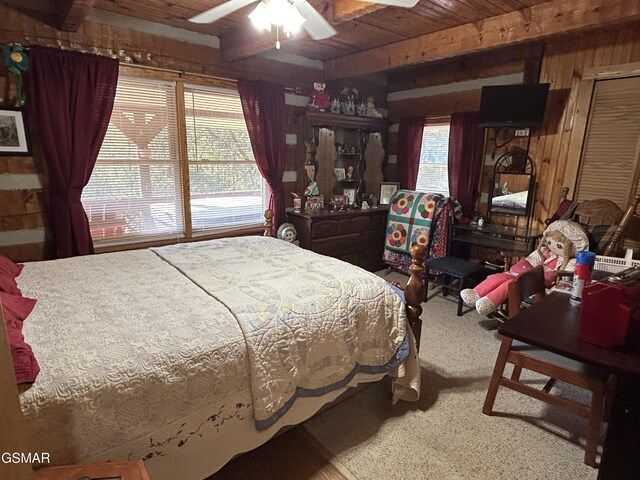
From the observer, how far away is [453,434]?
6.25 feet

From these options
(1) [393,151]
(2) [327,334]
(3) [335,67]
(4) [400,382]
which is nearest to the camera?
(2) [327,334]

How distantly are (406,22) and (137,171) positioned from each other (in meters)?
2.64

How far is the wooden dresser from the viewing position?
396 centimetres

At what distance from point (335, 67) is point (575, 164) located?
2673mm

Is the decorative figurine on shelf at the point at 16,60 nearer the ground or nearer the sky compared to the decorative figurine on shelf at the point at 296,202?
nearer the sky

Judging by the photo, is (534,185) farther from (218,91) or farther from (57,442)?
(57,442)

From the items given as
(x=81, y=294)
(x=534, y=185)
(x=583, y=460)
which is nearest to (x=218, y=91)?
(x=81, y=294)

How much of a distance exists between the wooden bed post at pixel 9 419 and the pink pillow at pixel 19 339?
188mm

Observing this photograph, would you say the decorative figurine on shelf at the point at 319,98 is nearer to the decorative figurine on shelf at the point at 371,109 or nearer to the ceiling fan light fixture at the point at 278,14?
the decorative figurine on shelf at the point at 371,109

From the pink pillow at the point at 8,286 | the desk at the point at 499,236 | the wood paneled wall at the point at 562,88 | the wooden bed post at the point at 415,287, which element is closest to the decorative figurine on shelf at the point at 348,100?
the desk at the point at 499,236

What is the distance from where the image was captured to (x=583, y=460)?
1741mm

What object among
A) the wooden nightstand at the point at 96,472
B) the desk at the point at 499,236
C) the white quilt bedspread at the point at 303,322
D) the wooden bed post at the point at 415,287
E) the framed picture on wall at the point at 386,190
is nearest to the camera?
the wooden nightstand at the point at 96,472

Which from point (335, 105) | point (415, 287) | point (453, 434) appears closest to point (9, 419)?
point (415, 287)

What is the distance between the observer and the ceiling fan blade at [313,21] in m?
1.83
